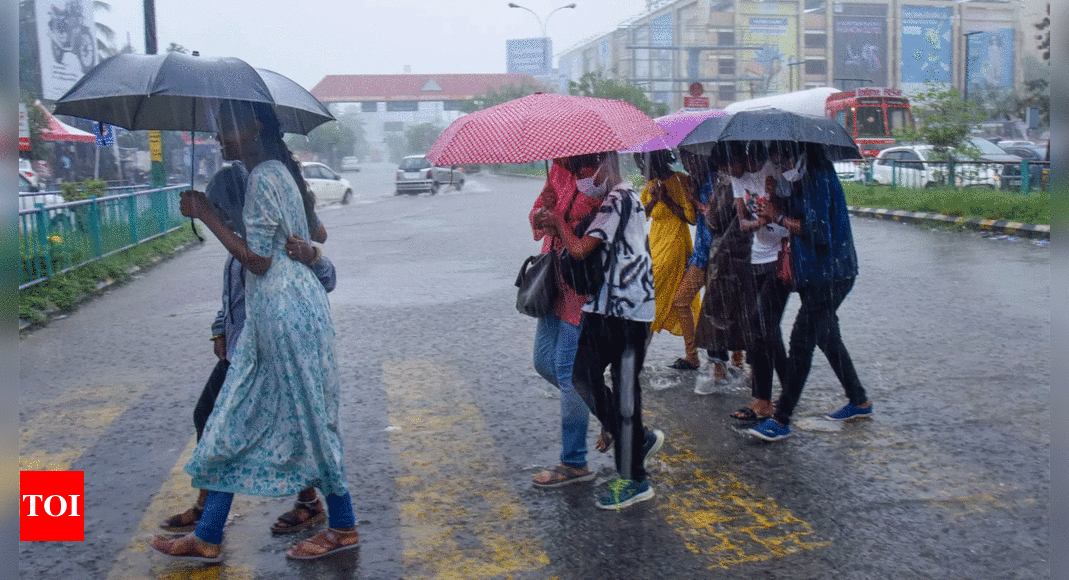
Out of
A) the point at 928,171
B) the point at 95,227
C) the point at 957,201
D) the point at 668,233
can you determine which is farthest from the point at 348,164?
the point at 668,233

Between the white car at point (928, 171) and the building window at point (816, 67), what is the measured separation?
4561cm

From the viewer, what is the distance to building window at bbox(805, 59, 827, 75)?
224ft

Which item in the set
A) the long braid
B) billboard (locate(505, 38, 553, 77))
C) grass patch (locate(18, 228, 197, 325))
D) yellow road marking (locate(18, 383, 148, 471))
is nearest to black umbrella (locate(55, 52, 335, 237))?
the long braid

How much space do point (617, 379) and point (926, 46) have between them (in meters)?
71.3

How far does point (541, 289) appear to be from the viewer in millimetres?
4043

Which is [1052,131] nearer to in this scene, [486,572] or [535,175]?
[486,572]

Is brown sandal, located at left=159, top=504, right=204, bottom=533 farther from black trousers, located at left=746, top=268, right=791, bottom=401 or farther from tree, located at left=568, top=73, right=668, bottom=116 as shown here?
tree, located at left=568, top=73, right=668, bottom=116

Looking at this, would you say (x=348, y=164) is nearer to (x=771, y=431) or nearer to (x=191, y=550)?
(x=771, y=431)

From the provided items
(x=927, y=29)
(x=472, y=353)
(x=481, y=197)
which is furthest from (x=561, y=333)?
(x=927, y=29)

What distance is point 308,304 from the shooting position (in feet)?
11.5

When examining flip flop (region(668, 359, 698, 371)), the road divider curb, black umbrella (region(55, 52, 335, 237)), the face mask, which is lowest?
flip flop (region(668, 359, 698, 371))

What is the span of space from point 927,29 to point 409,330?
67.9 metres

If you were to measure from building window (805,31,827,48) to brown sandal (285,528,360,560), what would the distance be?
225ft

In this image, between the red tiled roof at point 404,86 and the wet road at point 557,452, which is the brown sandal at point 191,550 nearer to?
the wet road at point 557,452
